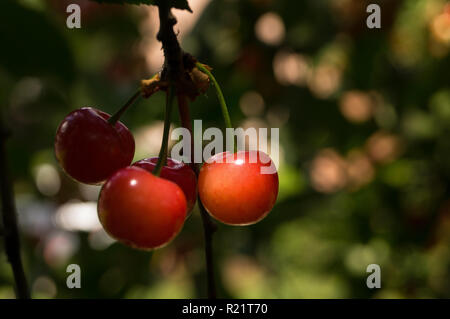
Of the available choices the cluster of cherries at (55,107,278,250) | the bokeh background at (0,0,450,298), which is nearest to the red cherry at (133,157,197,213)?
the cluster of cherries at (55,107,278,250)

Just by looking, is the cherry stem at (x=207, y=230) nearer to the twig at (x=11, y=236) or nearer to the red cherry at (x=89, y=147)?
the red cherry at (x=89, y=147)

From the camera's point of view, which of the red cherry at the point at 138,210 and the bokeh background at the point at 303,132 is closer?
the red cherry at the point at 138,210

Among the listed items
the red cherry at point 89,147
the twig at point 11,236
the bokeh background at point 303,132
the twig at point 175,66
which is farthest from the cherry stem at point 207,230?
the bokeh background at point 303,132

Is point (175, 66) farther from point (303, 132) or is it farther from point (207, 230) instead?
point (303, 132)

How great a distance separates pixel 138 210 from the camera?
0.55 metres

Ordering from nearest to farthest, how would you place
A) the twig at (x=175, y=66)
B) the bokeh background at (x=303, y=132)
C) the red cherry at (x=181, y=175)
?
the twig at (x=175, y=66), the red cherry at (x=181, y=175), the bokeh background at (x=303, y=132)

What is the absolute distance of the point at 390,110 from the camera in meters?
1.73

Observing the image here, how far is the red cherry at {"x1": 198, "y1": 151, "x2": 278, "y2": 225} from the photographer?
60cm

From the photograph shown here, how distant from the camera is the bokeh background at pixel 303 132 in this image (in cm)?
146

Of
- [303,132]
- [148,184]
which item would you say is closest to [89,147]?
[148,184]

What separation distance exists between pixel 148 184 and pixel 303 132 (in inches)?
44.4

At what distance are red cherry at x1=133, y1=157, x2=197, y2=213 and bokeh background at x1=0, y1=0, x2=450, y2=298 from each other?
0.66 meters
